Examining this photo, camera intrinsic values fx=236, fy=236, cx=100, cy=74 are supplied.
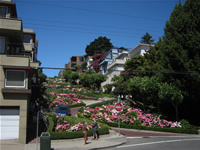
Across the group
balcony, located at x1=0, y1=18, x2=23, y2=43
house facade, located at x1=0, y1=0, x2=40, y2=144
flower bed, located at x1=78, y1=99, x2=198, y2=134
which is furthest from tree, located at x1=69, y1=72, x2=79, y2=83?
house facade, located at x1=0, y1=0, x2=40, y2=144

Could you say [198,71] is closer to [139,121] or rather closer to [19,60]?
[139,121]

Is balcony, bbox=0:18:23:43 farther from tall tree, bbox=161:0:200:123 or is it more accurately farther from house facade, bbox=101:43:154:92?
house facade, bbox=101:43:154:92

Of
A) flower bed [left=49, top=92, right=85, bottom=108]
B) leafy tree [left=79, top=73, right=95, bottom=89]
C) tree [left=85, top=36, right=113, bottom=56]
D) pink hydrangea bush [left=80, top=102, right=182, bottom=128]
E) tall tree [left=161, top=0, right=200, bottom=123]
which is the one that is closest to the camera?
tall tree [left=161, top=0, right=200, bottom=123]

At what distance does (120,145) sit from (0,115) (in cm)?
945

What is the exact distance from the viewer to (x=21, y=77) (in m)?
19.1

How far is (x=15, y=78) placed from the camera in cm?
1894

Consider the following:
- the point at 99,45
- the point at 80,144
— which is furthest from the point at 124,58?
the point at 80,144

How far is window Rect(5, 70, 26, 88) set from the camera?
18683 mm

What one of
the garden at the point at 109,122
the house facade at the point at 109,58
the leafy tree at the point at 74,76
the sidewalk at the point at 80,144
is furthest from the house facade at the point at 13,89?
the leafy tree at the point at 74,76

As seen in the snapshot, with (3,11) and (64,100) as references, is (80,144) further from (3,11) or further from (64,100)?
(64,100)

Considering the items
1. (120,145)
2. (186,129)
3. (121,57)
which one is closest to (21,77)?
(120,145)

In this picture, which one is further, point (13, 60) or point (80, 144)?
point (13, 60)

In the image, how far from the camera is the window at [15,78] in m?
18.7

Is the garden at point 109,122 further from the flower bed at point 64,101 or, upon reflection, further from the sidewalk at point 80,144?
Result: the flower bed at point 64,101
